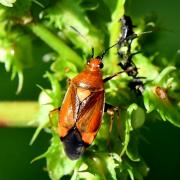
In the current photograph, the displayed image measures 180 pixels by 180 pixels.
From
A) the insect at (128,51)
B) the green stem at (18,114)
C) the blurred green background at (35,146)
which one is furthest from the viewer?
the blurred green background at (35,146)

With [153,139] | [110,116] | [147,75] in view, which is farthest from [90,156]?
[153,139]

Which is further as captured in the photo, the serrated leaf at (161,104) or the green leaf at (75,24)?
the green leaf at (75,24)

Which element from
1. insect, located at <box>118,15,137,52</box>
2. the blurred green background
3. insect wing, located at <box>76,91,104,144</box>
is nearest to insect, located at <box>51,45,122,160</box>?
insect wing, located at <box>76,91,104,144</box>

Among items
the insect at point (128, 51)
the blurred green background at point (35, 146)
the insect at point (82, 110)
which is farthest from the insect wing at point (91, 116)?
the blurred green background at point (35, 146)

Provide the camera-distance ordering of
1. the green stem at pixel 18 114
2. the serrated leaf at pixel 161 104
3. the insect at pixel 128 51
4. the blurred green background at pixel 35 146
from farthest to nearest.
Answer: the blurred green background at pixel 35 146 → the green stem at pixel 18 114 → the insect at pixel 128 51 → the serrated leaf at pixel 161 104

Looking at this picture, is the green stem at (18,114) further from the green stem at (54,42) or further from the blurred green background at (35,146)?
the blurred green background at (35,146)

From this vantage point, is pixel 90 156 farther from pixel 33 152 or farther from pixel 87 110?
pixel 33 152
